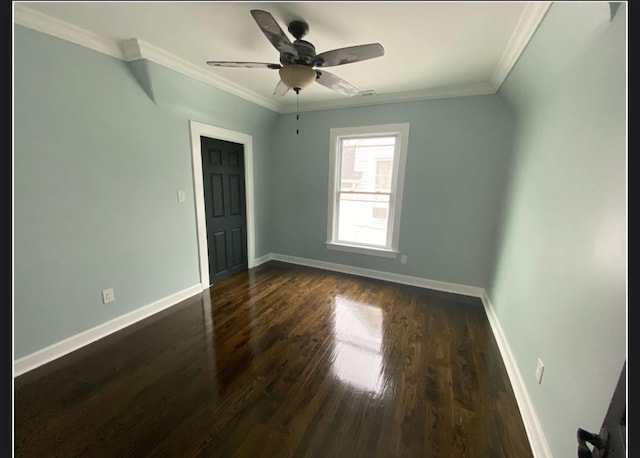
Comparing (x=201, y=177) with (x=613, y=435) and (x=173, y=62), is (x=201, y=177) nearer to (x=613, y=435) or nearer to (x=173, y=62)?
(x=173, y=62)

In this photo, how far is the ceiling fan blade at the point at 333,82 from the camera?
1960 mm

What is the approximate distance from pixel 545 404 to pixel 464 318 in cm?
136

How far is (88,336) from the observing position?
7.03 ft

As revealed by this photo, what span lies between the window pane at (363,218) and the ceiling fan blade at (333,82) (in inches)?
65.1

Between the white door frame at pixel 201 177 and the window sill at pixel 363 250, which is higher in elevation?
the white door frame at pixel 201 177

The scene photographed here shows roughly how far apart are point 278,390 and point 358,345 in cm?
79

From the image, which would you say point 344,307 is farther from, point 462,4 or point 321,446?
point 462,4

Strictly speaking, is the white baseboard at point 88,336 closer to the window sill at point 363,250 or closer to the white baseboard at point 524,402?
the window sill at point 363,250

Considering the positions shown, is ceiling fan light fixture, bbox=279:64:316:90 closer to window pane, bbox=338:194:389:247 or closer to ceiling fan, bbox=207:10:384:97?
ceiling fan, bbox=207:10:384:97

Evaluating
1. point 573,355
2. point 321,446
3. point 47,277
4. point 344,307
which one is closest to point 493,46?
point 573,355

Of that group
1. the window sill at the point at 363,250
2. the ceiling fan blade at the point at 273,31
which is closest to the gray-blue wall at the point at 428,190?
the window sill at the point at 363,250

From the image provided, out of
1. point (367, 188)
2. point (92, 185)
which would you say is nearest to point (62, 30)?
point (92, 185)

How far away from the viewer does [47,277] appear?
1.88 meters

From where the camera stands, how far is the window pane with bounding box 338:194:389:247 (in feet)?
11.8
